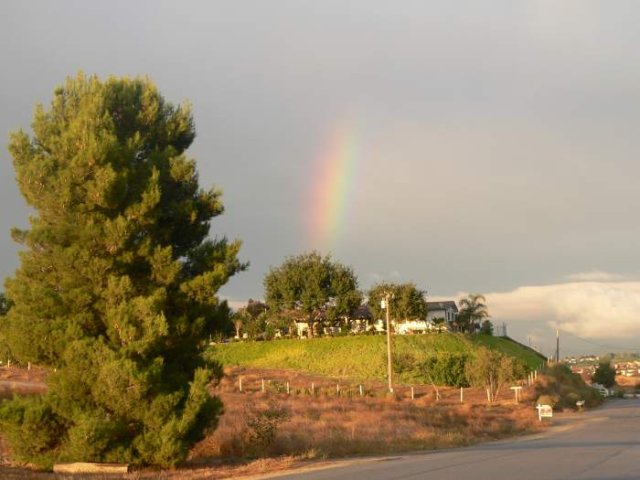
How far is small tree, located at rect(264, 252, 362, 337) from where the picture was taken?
305ft

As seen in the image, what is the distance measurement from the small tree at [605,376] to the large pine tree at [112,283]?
308 feet

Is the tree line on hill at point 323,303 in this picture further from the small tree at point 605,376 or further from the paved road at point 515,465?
the paved road at point 515,465

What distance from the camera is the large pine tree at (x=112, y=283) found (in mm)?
19438

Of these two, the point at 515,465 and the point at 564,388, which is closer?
the point at 515,465

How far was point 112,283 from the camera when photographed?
19.9 metres

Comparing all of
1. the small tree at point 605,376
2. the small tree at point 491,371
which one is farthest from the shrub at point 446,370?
the small tree at point 605,376

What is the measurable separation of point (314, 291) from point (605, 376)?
147 ft

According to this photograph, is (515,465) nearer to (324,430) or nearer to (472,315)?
(324,430)

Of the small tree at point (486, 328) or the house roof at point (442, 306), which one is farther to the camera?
the house roof at point (442, 306)

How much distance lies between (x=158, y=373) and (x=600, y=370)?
97941 millimetres

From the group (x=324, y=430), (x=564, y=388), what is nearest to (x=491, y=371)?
(x=564, y=388)

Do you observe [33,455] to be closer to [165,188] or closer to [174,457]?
[174,457]

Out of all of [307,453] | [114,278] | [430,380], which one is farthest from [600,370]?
[114,278]

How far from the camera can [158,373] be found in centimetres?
1948
